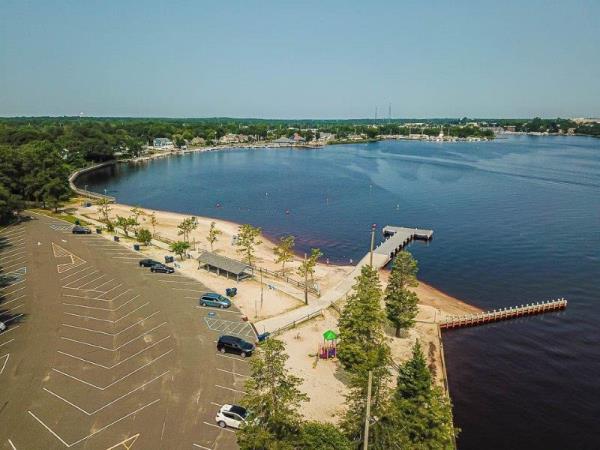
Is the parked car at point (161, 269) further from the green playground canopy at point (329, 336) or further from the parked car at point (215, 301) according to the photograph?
the green playground canopy at point (329, 336)

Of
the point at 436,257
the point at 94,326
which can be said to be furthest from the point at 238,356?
the point at 436,257

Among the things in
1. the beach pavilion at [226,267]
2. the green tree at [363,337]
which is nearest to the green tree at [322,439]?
the green tree at [363,337]

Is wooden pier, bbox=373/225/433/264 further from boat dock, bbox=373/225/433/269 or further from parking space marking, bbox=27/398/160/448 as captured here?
parking space marking, bbox=27/398/160/448

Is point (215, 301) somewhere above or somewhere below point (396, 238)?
above

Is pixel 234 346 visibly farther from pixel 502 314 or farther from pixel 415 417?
pixel 502 314

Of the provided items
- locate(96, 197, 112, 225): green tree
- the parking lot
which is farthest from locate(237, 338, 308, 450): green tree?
locate(96, 197, 112, 225): green tree

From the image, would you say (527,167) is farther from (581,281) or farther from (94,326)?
(94,326)

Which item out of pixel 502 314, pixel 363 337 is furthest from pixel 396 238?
pixel 363 337
